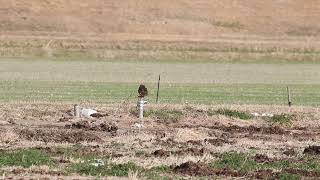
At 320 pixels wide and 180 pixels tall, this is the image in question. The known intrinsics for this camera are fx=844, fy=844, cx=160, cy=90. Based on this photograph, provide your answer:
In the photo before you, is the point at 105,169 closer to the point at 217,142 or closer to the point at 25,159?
the point at 25,159

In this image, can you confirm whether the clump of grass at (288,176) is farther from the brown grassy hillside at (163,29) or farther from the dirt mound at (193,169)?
the brown grassy hillside at (163,29)

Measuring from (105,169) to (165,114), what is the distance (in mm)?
10374

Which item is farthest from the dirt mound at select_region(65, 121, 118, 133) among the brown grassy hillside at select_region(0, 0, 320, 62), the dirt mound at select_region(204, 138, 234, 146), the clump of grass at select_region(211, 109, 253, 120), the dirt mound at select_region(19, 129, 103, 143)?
the brown grassy hillside at select_region(0, 0, 320, 62)

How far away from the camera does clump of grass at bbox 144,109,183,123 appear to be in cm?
2367

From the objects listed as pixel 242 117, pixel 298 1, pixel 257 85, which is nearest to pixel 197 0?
pixel 298 1

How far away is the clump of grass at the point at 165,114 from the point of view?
23666 millimetres

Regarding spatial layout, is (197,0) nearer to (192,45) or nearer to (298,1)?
(298,1)

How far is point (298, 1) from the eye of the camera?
110 metres

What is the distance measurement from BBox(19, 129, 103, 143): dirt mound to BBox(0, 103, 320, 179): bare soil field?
0.02 meters

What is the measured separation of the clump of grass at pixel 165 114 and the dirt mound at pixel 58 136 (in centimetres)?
411

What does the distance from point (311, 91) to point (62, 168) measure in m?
25.9

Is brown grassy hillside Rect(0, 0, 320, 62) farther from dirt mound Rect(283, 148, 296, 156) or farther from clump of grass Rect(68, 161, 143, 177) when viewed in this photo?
clump of grass Rect(68, 161, 143, 177)

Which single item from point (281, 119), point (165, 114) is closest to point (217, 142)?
point (281, 119)

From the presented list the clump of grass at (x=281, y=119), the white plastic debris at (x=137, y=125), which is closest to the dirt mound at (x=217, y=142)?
the white plastic debris at (x=137, y=125)
